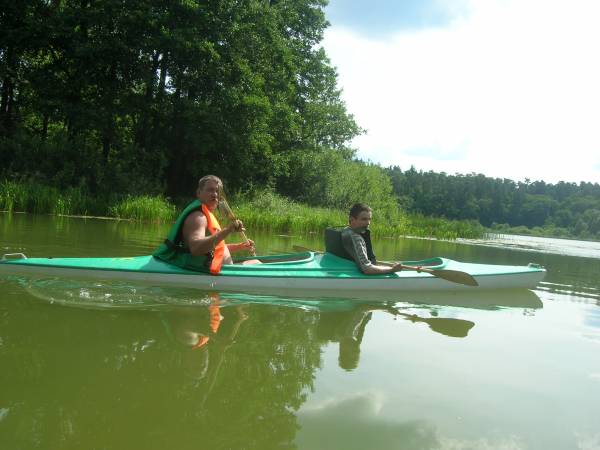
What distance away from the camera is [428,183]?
8675cm

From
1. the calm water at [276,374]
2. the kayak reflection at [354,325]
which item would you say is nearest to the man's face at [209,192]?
the calm water at [276,374]

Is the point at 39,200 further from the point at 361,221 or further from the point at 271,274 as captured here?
the point at 361,221

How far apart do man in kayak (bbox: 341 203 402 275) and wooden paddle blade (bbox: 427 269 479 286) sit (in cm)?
50

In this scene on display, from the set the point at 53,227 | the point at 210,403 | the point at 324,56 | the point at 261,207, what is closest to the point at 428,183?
the point at 324,56

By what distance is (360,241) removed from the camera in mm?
5379

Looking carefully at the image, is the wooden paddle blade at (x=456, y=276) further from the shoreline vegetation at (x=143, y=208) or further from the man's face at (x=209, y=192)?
the shoreline vegetation at (x=143, y=208)

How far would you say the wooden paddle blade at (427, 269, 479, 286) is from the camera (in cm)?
553

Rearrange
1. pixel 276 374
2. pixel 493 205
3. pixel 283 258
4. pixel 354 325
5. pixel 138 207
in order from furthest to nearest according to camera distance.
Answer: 1. pixel 493 205
2. pixel 138 207
3. pixel 283 258
4. pixel 354 325
5. pixel 276 374

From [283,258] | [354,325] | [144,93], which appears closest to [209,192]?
[283,258]

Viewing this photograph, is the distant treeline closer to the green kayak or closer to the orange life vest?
the green kayak

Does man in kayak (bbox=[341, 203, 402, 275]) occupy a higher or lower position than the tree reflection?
higher

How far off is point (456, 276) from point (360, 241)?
3.93ft

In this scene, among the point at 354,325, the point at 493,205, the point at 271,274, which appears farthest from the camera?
the point at 493,205

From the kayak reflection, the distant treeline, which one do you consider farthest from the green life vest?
the distant treeline
